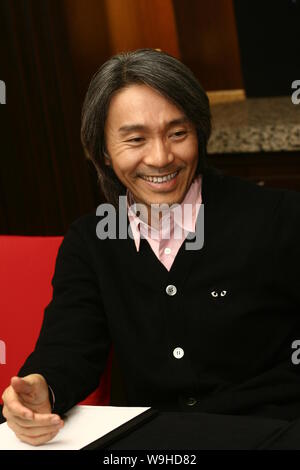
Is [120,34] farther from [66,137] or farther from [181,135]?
[181,135]

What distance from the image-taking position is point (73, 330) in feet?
5.71

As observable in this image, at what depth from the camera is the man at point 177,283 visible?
169 cm

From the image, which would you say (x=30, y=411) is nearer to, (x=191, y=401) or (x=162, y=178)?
(x=191, y=401)

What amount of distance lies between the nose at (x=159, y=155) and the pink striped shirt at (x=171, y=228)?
11 cm

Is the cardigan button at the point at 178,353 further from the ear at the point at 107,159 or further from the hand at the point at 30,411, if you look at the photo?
the ear at the point at 107,159

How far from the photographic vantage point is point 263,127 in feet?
10.2

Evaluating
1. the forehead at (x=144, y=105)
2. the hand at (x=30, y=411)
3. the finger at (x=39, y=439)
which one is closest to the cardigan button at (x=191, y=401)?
→ the hand at (x=30, y=411)

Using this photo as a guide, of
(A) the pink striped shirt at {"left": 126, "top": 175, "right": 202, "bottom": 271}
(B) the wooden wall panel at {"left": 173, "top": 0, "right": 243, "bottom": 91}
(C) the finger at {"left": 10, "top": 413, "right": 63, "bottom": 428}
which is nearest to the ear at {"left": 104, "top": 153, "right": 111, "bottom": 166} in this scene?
(A) the pink striped shirt at {"left": 126, "top": 175, "right": 202, "bottom": 271}

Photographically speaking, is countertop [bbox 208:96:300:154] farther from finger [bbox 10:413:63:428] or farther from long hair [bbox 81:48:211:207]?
finger [bbox 10:413:63:428]

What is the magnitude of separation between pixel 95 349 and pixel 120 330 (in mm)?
59

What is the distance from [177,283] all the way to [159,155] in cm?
24
